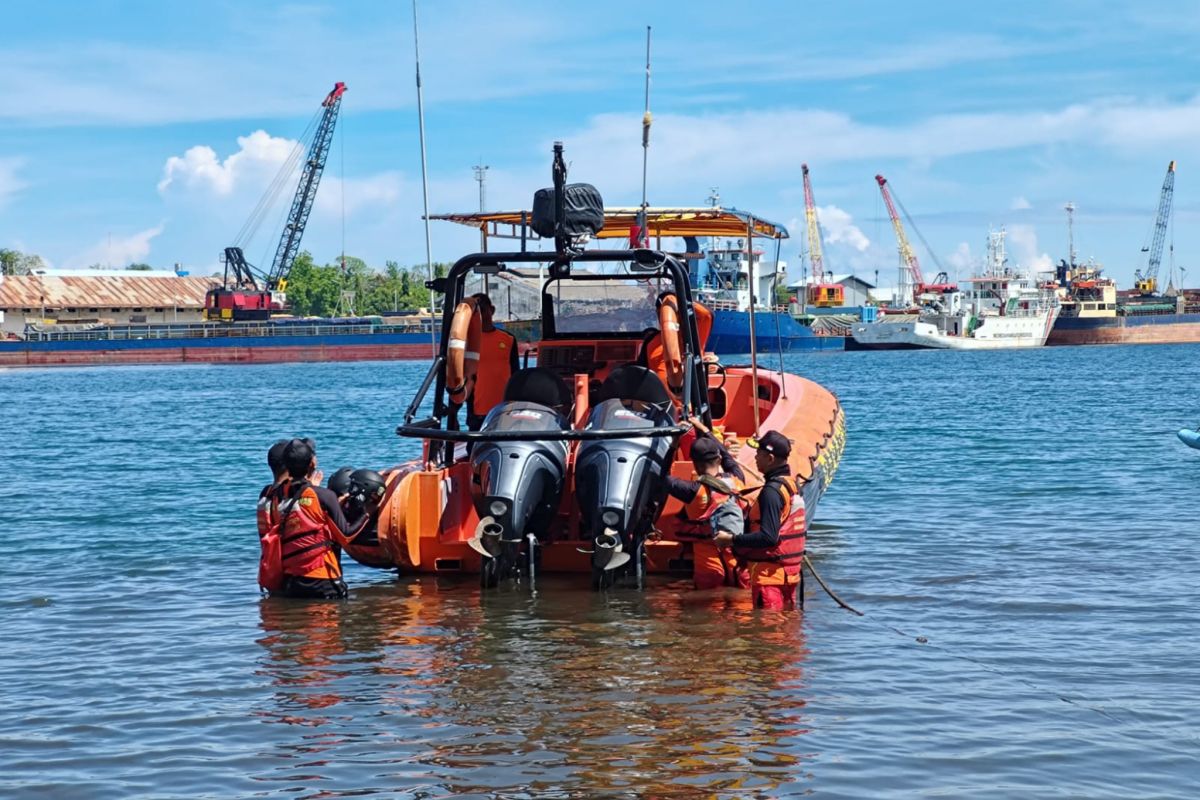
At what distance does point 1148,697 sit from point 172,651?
6.24 metres

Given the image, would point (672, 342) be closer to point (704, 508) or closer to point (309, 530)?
point (704, 508)

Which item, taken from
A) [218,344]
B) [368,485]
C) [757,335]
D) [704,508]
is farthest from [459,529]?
[218,344]

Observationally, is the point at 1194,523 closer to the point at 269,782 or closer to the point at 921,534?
the point at 921,534

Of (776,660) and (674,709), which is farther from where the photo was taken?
(776,660)

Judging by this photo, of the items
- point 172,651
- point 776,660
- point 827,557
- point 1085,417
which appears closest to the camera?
point 776,660

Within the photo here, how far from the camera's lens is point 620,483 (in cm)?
1048

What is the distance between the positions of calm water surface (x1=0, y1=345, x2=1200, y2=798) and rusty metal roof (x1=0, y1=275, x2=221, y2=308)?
102 metres

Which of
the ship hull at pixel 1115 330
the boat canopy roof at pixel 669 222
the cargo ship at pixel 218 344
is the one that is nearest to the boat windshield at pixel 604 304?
the boat canopy roof at pixel 669 222

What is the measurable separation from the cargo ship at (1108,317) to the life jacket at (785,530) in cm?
11417

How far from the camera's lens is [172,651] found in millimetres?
9914

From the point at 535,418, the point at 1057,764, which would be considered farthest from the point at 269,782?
the point at 535,418

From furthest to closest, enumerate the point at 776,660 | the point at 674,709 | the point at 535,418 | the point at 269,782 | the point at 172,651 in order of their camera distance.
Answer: the point at 535,418 → the point at 172,651 → the point at 776,660 → the point at 674,709 → the point at 269,782

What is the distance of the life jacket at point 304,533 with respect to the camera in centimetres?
1052

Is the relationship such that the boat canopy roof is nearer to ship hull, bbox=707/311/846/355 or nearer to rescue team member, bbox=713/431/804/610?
rescue team member, bbox=713/431/804/610
